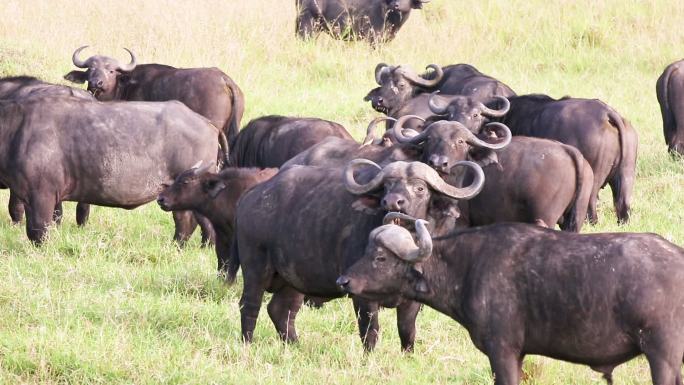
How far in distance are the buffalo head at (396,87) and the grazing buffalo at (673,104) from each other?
7.83ft

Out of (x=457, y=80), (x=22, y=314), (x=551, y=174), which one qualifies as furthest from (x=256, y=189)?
(x=457, y=80)

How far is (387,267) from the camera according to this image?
6.70 meters

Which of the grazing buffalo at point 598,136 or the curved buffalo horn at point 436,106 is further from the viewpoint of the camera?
→ the curved buffalo horn at point 436,106

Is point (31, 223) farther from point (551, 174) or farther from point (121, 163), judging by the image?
point (551, 174)

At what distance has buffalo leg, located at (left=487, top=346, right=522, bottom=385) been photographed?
6363 millimetres


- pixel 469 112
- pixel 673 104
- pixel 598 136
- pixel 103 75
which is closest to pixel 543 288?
pixel 598 136

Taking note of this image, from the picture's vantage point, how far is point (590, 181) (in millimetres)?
9695

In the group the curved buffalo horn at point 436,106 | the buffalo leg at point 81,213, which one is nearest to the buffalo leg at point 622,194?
the curved buffalo horn at point 436,106

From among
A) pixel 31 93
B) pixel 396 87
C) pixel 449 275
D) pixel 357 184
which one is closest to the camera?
pixel 449 275

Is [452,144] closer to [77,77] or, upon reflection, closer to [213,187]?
[213,187]

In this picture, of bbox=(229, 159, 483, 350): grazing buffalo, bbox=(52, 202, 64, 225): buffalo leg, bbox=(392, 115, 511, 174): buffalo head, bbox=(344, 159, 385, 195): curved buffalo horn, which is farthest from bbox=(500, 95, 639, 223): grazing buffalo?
bbox=(52, 202, 64, 225): buffalo leg

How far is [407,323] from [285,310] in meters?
0.91

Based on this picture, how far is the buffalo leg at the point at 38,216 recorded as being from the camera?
1035cm

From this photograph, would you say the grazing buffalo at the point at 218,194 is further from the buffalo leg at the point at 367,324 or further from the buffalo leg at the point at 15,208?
the buffalo leg at the point at 15,208
